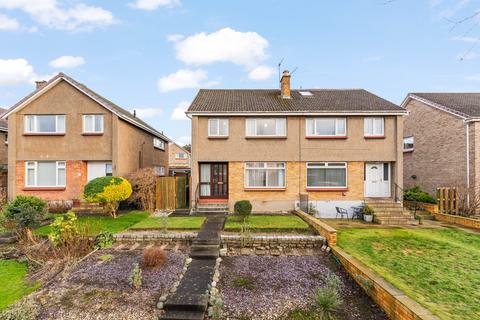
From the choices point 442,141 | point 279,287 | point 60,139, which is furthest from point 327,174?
point 60,139

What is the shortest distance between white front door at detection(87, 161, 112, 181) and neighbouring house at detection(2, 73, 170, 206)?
351 millimetres

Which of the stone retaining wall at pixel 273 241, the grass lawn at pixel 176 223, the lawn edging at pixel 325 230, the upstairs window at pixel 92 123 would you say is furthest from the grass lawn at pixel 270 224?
the upstairs window at pixel 92 123

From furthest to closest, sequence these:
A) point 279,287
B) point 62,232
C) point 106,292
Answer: point 62,232 < point 279,287 < point 106,292

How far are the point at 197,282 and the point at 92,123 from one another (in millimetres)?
12959

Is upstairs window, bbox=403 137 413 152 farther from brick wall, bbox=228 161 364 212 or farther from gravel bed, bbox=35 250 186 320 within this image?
gravel bed, bbox=35 250 186 320

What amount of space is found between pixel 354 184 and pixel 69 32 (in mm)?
18656

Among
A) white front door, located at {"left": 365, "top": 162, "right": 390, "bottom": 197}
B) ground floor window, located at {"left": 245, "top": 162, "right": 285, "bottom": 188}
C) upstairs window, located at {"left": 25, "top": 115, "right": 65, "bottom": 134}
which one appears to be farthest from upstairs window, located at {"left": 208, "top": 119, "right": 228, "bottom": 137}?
upstairs window, located at {"left": 25, "top": 115, "right": 65, "bottom": 134}

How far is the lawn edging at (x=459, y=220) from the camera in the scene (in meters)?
11.2

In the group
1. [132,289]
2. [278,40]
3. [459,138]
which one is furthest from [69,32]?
[459,138]

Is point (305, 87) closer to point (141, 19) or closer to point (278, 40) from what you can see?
point (278, 40)

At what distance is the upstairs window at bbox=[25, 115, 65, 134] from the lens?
14.6m

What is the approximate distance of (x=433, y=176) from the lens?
16.1 meters

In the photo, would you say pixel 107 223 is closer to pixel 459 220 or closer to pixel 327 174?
pixel 327 174

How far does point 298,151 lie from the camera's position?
13758mm
